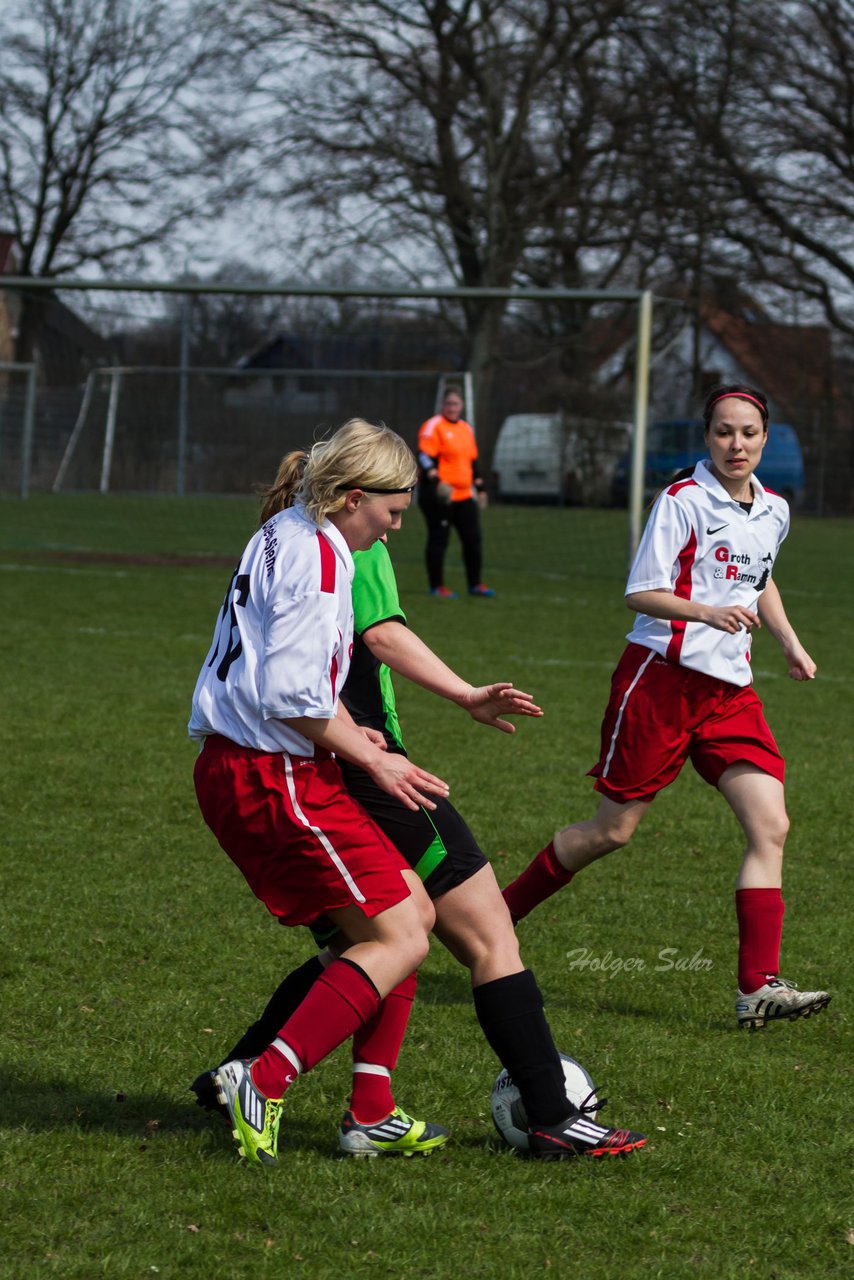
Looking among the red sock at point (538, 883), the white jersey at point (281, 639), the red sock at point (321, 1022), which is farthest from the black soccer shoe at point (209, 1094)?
the red sock at point (538, 883)

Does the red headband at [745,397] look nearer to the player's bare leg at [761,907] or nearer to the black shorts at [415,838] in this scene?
the player's bare leg at [761,907]

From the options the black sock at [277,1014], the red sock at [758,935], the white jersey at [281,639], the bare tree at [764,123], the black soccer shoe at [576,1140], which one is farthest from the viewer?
the bare tree at [764,123]

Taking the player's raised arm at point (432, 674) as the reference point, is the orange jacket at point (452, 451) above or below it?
above

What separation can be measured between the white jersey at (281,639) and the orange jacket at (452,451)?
12059 millimetres

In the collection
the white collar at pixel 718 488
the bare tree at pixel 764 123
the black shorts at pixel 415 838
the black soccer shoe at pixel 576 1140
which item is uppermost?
the bare tree at pixel 764 123

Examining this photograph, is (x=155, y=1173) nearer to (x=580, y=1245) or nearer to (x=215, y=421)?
(x=580, y=1245)

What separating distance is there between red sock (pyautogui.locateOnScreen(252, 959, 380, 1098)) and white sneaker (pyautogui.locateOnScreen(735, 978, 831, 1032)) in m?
1.49

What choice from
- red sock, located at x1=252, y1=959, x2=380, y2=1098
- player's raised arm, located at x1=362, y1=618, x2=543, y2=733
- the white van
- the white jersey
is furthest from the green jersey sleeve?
the white van

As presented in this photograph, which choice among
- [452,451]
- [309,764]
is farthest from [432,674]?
[452,451]

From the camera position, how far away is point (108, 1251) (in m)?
2.92

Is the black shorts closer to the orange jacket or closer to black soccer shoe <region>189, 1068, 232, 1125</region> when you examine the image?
black soccer shoe <region>189, 1068, 232, 1125</region>

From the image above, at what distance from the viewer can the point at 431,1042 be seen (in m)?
4.21

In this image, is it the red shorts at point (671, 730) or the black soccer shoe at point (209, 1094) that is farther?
the red shorts at point (671, 730)

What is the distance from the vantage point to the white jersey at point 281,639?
313 centimetres
